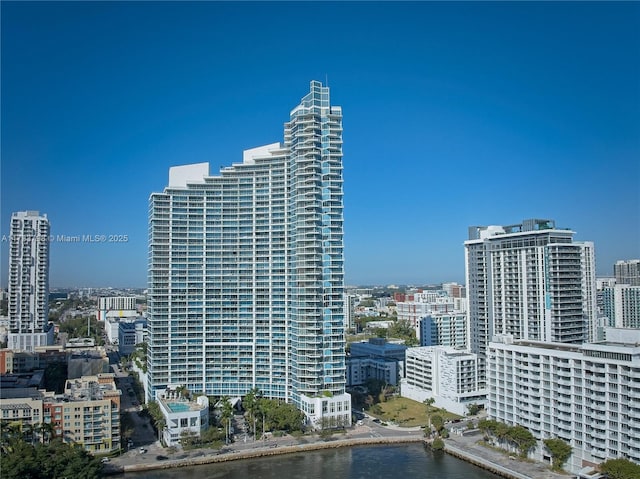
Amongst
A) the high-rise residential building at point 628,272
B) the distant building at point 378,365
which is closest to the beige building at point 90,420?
the distant building at point 378,365

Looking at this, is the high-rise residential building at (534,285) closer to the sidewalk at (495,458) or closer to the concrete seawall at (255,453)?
the sidewalk at (495,458)

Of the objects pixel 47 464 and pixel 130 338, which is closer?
pixel 47 464

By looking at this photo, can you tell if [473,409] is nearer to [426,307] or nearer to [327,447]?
[327,447]

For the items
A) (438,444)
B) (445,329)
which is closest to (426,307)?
(445,329)

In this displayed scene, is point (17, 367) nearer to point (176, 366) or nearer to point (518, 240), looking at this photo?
point (176, 366)

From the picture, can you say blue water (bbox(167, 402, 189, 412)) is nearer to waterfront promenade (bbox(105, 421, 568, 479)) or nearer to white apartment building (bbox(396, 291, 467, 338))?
waterfront promenade (bbox(105, 421, 568, 479))

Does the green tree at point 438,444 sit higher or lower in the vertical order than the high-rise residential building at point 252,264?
lower

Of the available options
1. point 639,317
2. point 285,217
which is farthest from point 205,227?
point 639,317
